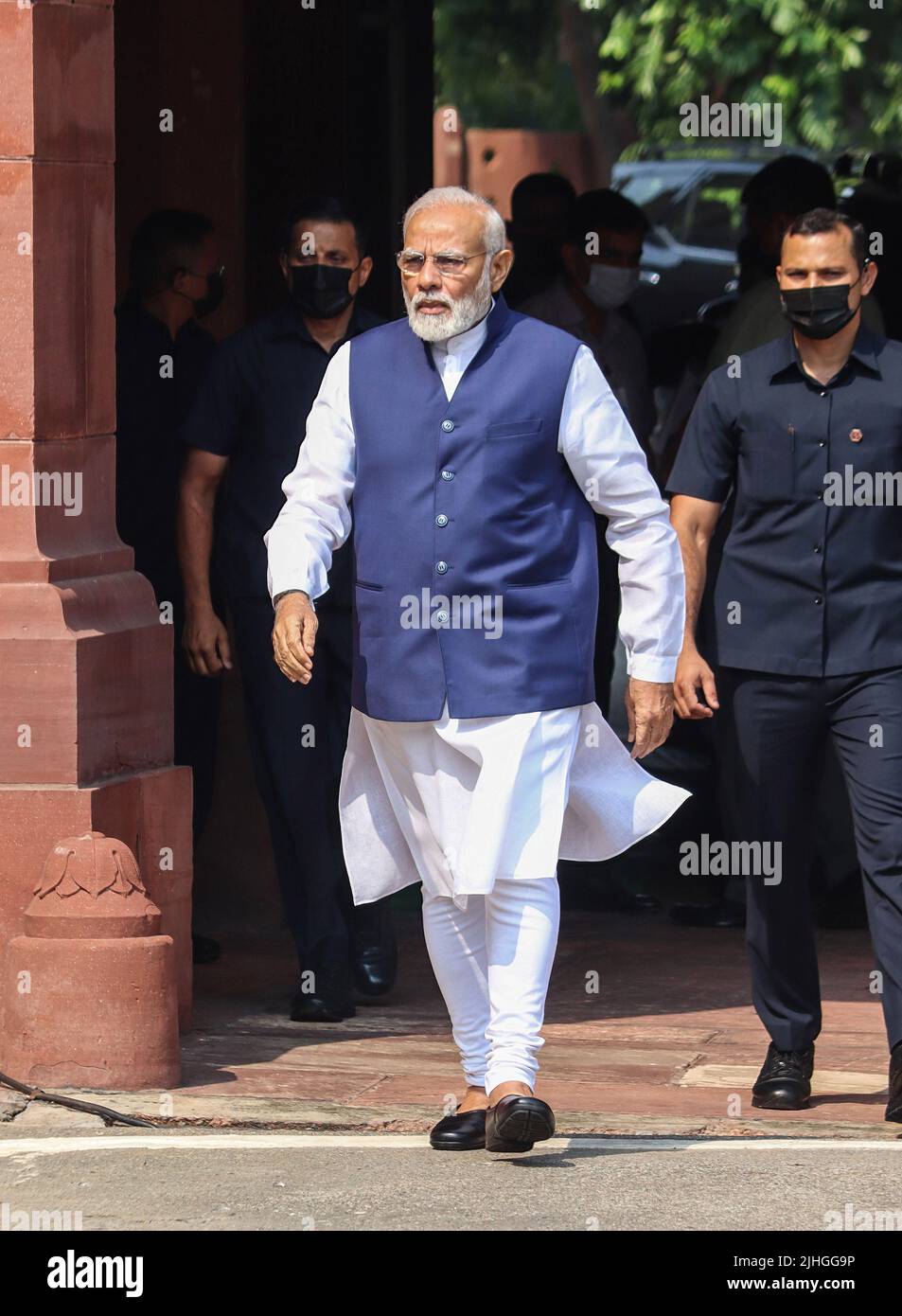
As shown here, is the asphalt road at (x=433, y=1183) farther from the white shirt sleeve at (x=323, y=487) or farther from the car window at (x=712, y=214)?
the car window at (x=712, y=214)

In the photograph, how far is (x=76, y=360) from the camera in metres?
7.29

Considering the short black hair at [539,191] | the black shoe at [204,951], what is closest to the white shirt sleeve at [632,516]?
the black shoe at [204,951]

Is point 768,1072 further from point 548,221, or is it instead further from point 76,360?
point 548,221

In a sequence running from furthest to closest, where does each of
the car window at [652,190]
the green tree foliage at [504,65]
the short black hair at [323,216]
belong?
1. the green tree foliage at [504,65]
2. the car window at [652,190]
3. the short black hair at [323,216]

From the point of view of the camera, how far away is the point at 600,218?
9.92 metres

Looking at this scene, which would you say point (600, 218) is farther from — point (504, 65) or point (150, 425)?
point (504, 65)

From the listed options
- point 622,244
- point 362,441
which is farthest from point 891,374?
point 622,244

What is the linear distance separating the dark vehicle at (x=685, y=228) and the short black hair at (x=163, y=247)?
13947 millimetres

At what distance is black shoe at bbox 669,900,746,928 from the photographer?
30.6 feet

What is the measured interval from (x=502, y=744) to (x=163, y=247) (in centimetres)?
307

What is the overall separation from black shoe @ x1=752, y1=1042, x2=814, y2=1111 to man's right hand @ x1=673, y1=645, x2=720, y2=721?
830 mm

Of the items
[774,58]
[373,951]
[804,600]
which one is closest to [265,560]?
[373,951]

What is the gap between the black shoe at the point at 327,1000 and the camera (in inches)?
303

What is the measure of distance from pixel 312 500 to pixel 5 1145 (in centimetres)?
154
